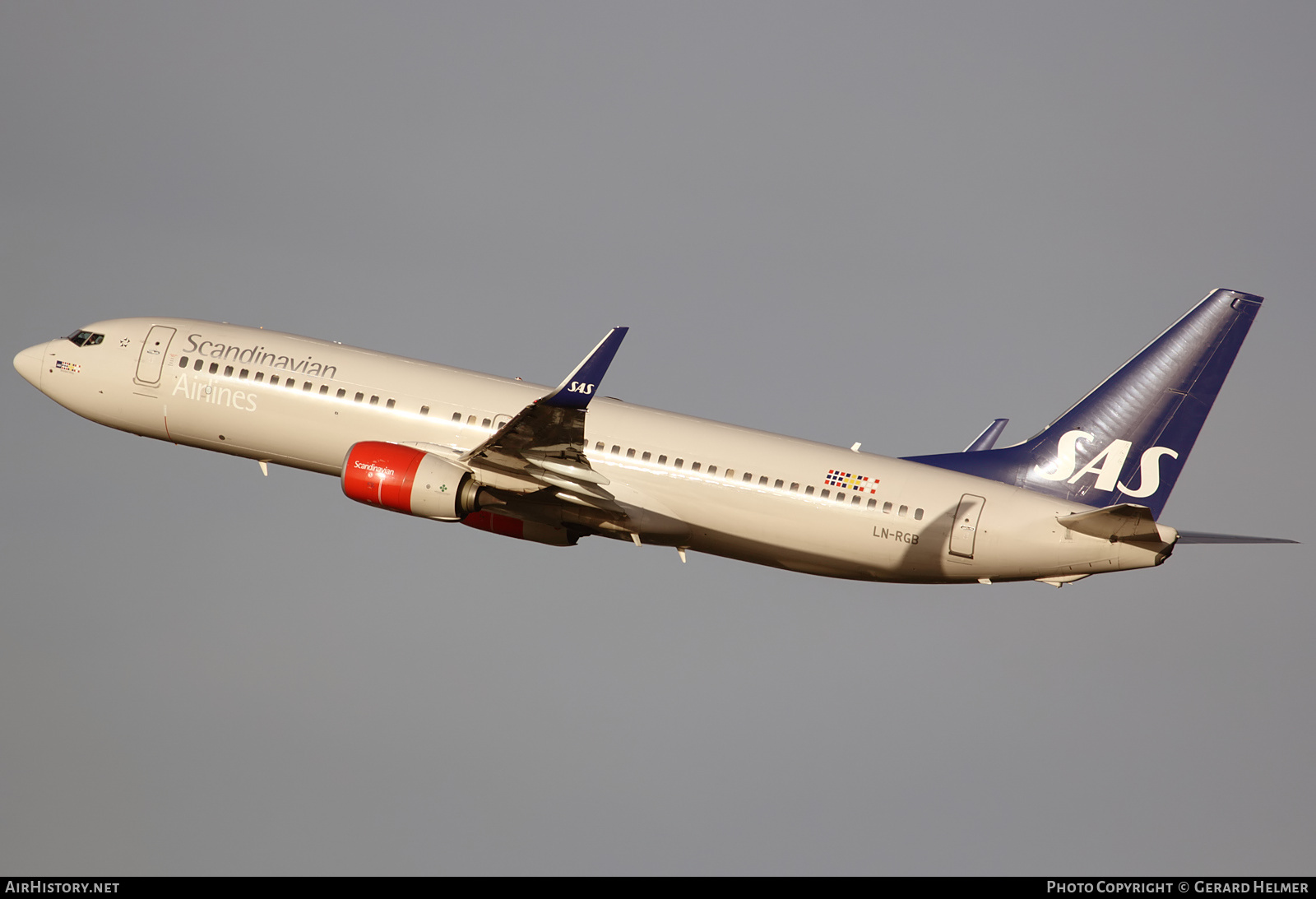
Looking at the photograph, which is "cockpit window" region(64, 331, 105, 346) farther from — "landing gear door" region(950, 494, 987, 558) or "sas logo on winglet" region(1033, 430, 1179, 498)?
"sas logo on winglet" region(1033, 430, 1179, 498)

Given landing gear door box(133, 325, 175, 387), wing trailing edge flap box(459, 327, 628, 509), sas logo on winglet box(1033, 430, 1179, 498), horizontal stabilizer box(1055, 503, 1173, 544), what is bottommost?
horizontal stabilizer box(1055, 503, 1173, 544)

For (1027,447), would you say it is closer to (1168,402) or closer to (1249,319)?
(1168,402)

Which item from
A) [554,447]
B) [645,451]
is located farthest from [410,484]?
[645,451]

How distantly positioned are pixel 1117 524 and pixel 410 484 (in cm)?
1887

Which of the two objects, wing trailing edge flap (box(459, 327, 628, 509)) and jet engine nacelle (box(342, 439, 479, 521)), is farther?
jet engine nacelle (box(342, 439, 479, 521))

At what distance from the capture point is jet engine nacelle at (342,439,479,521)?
4216 cm

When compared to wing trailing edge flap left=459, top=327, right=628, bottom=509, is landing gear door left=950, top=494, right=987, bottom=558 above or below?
below

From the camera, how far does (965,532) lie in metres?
41.6

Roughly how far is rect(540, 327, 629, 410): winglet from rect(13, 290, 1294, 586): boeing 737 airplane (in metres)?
0.12

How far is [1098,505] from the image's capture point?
42.5m

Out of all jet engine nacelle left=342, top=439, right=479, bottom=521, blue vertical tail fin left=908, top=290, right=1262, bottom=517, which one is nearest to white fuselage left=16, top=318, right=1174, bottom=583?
blue vertical tail fin left=908, top=290, right=1262, bottom=517

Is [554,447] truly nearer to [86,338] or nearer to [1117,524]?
[1117,524]

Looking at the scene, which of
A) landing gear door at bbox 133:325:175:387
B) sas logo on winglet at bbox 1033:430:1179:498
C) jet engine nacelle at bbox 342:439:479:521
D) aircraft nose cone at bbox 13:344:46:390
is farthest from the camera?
aircraft nose cone at bbox 13:344:46:390

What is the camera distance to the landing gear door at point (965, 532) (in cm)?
4153
